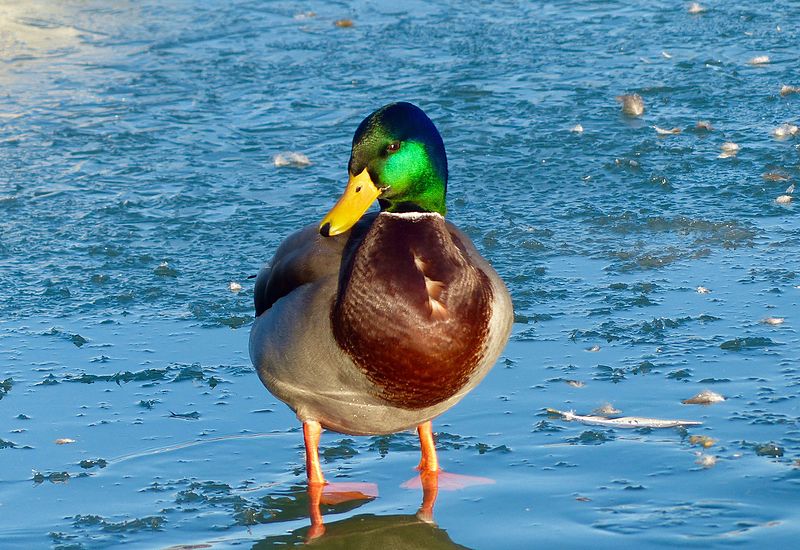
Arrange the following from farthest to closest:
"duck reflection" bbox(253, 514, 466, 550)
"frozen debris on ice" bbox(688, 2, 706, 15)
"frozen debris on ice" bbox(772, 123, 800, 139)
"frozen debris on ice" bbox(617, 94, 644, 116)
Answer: "frozen debris on ice" bbox(688, 2, 706, 15)
"frozen debris on ice" bbox(617, 94, 644, 116)
"frozen debris on ice" bbox(772, 123, 800, 139)
"duck reflection" bbox(253, 514, 466, 550)

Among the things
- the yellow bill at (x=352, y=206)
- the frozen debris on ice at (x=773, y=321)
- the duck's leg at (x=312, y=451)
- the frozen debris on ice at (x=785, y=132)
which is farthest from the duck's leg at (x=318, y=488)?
the frozen debris on ice at (x=785, y=132)

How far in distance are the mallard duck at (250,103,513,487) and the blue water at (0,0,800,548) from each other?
12.0 inches

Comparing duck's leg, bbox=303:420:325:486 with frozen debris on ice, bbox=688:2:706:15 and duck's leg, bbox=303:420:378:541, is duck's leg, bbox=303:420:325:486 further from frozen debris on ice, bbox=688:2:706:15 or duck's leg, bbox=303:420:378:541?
frozen debris on ice, bbox=688:2:706:15

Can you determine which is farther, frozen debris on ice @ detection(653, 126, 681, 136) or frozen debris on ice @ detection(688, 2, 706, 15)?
frozen debris on ice @ detection(688, 2, 706, 15)

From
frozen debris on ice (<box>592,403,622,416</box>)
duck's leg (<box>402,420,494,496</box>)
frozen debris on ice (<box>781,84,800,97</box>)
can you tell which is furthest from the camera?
frozen debris on ice (<box>781,84,800,97</box>)

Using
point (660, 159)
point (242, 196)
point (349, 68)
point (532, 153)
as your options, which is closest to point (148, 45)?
point (349, 68)

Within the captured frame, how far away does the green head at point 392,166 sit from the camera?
3.88 meters

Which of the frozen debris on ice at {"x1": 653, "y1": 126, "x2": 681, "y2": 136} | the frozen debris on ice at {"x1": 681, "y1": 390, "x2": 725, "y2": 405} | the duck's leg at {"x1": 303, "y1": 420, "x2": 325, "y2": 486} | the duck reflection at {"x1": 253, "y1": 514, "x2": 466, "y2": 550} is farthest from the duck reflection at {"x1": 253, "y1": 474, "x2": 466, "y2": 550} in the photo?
the frozen debris on ice at {"x1": 653, "y1": 126, "x2": 681, "y2": 136}

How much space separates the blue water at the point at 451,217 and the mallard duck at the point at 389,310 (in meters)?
0.31

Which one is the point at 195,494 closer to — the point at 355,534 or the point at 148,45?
the point at 355,534

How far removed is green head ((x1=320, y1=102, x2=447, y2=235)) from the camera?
3.88m

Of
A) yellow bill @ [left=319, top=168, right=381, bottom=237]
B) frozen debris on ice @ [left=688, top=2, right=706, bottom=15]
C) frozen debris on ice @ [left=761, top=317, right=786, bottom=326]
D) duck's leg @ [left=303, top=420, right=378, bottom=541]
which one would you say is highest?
frozen debris on ice @ [left=688, top=2, right=706, bottom=15]

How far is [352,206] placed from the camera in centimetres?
390

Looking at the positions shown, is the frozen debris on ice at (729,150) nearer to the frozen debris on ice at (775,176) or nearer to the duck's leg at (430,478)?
the frozen debris on ice at (775,176)
